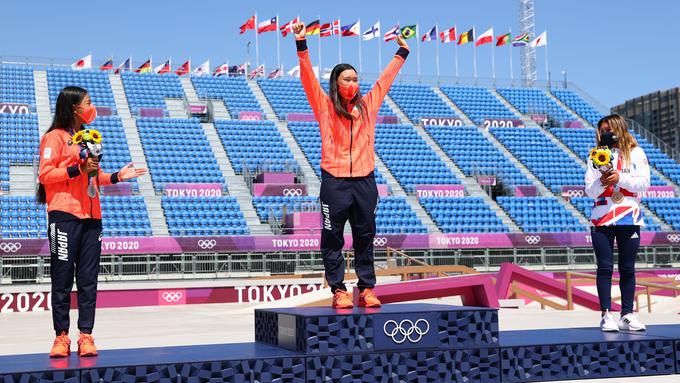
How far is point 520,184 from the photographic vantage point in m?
33.2

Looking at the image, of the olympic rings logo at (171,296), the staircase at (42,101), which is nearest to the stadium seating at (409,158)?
the olympic rings logo at (171,296)

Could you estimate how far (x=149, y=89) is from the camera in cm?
3744

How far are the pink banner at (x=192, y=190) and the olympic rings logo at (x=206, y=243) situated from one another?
5045 millimetres

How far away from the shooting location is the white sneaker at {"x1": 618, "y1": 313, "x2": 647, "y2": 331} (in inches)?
287

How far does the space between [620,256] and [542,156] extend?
29673mm

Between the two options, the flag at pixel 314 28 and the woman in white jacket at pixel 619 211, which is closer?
the woman in white jacket at pixel 619 211

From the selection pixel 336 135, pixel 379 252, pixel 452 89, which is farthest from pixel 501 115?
pixel 336 135

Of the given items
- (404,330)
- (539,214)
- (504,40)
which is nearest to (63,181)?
(404,330)

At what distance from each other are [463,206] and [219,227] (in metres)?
9.52

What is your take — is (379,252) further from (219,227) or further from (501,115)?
(501,115)

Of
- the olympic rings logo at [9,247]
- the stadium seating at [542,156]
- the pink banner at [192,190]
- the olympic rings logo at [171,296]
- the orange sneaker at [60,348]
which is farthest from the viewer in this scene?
the stadium seating at [542,156]

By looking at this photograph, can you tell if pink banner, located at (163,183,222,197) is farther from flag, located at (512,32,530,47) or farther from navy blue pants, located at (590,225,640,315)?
flag, located at (512,32,530,47)

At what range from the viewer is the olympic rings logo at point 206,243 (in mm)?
23625

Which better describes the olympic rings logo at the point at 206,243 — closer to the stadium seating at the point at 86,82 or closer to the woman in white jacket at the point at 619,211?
the stadium seating at the point at 86,82
